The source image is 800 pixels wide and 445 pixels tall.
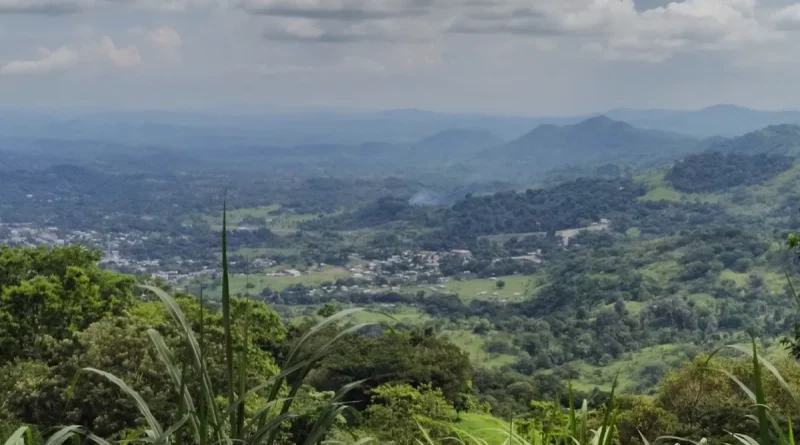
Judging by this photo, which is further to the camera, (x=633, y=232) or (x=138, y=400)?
(x=633, y=232)

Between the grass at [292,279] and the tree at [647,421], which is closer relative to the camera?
the tree at [647,421]

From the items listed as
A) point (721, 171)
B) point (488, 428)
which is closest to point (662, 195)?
point (721, 171)

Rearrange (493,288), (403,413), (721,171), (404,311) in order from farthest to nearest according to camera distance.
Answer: (721,171) → (493,288) → (404,311) → (403,413)

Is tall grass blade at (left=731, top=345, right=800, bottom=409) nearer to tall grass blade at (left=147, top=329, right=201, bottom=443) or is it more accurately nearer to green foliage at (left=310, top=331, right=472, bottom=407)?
tall grass blade at (left=147, top=329, right=201, bottom=443)

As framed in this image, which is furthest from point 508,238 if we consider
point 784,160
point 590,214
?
point 784,160

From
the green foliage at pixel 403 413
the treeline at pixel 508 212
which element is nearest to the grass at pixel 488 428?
the green foliage at pixel 403 413

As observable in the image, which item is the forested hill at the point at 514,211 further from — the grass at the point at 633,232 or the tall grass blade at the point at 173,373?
the tall grass blade at the point at 173,373

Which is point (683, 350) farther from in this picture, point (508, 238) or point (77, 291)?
point (508, 238)

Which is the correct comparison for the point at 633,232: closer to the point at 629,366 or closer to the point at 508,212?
the point at 508,212
